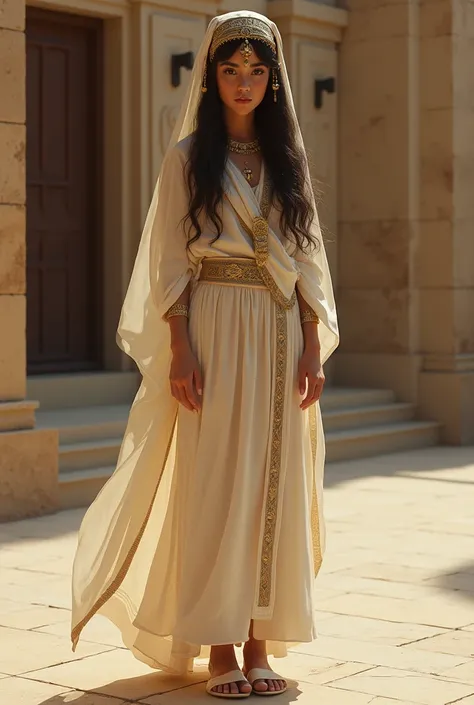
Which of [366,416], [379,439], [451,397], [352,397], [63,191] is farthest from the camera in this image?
[451,397]

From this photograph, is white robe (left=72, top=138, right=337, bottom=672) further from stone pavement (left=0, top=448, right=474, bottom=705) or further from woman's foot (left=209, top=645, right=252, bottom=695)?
stone pavement (left=0, top=448, right=474, bottom=705)

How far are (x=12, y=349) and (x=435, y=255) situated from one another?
498 cm

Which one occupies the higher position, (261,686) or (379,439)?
(379,439)

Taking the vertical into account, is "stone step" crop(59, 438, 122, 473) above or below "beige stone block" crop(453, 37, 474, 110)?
below

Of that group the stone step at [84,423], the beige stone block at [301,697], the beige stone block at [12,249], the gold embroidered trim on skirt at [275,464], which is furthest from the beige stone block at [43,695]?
the stone step at [84,423]

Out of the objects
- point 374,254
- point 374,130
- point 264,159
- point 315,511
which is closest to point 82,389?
point 374,254

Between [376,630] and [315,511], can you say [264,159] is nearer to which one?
[315,511]

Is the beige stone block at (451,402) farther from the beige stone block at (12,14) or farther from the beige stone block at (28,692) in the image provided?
the beige stone block at (28,692)

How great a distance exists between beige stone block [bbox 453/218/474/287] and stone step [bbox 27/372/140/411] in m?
2.97

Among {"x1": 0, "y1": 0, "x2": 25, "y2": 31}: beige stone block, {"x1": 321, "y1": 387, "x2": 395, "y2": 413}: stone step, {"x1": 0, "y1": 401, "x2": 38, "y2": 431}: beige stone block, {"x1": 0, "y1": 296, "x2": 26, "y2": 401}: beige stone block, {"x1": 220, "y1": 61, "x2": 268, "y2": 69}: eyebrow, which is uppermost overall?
{"x1": 0, "y1": 0, "x2": 25, "y2": 31}: beige stone block

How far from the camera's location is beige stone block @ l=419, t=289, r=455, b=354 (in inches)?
448

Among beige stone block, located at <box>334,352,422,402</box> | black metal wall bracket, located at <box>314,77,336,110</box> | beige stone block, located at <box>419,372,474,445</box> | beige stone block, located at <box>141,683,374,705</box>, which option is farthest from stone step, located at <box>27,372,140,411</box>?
beige stone block, located at <box>141,683,374,705</box>

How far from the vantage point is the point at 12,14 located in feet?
24.0

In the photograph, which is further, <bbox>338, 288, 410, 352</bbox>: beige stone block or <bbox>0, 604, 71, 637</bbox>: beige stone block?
<bbox>338, 288, 410, 352</bbox>: beige stone block
